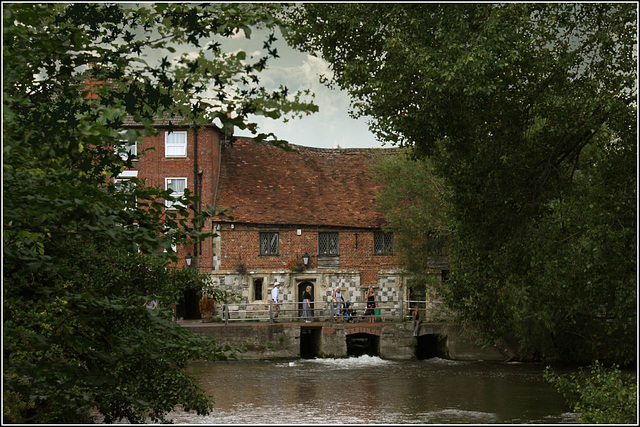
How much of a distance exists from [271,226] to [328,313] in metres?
5.03

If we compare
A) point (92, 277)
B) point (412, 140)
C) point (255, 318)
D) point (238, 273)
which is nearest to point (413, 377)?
point (255, 318)

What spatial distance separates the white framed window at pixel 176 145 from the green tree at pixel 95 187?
1166 inches

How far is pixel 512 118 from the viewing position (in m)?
14.1

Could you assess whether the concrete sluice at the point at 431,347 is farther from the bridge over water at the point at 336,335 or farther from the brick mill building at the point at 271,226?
the brick mill building at the point at 271,226

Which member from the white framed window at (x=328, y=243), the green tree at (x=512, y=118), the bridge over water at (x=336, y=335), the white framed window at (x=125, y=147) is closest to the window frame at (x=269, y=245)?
the white framed window at (x=328, y=243)

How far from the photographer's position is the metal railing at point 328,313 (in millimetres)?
37513

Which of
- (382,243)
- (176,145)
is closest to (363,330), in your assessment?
(382,243)

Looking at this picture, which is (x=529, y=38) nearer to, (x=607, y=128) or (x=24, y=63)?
(x=607, y=128)

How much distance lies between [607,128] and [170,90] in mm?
7288

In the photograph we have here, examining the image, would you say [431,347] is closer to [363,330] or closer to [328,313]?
[363,330]

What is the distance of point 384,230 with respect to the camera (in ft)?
130

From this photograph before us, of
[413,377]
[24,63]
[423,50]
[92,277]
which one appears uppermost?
[423,50]

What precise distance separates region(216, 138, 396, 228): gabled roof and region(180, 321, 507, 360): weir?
6.58 metres

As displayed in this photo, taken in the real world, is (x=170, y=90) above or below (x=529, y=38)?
below
